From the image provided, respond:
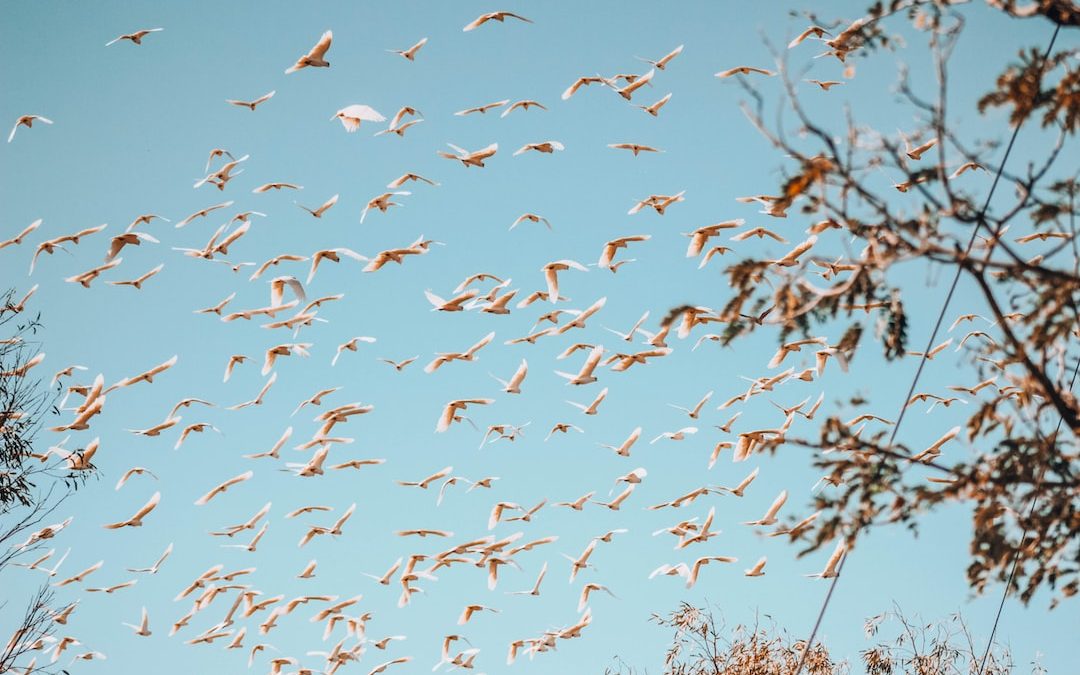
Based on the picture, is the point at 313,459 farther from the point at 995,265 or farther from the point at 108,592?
the point at 995,265

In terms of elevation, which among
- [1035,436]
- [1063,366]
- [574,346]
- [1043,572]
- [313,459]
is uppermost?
[574,346]

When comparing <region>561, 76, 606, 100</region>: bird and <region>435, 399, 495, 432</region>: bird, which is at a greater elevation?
<region>561, 76, 606, 100</region>: bird

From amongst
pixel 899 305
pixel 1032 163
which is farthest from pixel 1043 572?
pixel 1032 163

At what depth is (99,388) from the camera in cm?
1298

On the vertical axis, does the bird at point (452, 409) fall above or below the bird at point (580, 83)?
below

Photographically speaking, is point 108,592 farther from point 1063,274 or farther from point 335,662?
point 1063,274

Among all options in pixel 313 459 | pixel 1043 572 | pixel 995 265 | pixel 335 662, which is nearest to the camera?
pixel 995 265

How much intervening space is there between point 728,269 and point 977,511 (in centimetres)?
151

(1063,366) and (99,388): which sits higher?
(99,388)

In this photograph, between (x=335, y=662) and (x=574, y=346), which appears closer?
(x=574, y=346)

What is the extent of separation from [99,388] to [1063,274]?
10936 mm

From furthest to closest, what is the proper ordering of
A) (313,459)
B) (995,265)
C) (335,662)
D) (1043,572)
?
(335,662)
(313,459)
(1043,572)
(995,265)

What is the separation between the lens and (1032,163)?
4.92m

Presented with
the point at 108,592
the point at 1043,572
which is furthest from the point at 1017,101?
→ the point at 108,592
